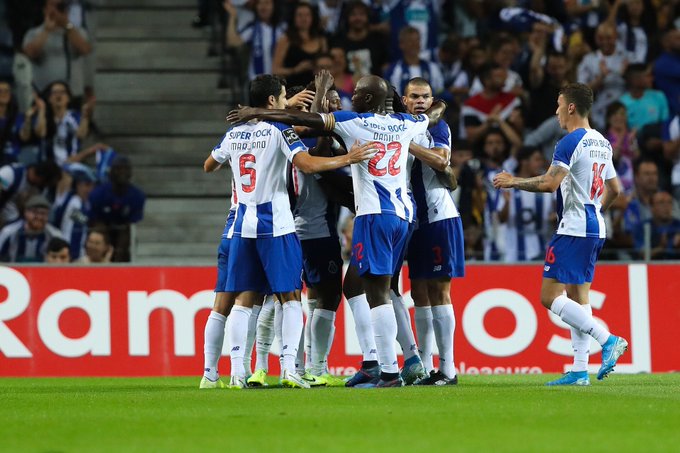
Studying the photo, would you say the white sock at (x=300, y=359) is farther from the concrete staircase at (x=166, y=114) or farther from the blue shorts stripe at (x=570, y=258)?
the concrete staircase at (x=166, y=114)

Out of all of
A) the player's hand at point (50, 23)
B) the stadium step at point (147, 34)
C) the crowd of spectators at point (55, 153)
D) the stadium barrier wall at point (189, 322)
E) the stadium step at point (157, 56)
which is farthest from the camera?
the stadium step at point (147, 34)

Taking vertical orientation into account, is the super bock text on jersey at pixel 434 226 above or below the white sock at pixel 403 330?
above

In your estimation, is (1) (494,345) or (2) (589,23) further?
(2) (589,23)

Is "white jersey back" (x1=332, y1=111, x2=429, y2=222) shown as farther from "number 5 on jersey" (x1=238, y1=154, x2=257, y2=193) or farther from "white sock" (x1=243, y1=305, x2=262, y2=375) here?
"white sock" (x1=243, y1=305, x2=262, y2=375)

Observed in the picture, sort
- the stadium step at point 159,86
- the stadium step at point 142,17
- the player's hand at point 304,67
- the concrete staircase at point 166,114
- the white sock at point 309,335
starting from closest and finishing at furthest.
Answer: the white sock at point 309,335, the concrete staircase at point 166,114, the player's hand at point 304,67, the stadium step at point 159,86, the stadium step at point 142,17

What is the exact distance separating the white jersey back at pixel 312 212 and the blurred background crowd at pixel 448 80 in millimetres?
4713

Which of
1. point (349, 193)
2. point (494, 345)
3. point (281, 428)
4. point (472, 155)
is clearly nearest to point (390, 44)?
point (472, 155)

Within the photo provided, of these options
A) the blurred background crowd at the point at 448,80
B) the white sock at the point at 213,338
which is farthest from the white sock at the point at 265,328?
the blurred background crowd at the point at 448,80

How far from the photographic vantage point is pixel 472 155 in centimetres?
1695

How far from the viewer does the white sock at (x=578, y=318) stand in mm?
10156

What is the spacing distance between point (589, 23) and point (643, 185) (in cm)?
351

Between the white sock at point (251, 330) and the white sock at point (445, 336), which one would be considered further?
the white sock at point (251, 330)

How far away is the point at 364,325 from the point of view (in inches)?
399

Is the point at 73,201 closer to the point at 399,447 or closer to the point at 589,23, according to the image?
A: the point at 589,23
